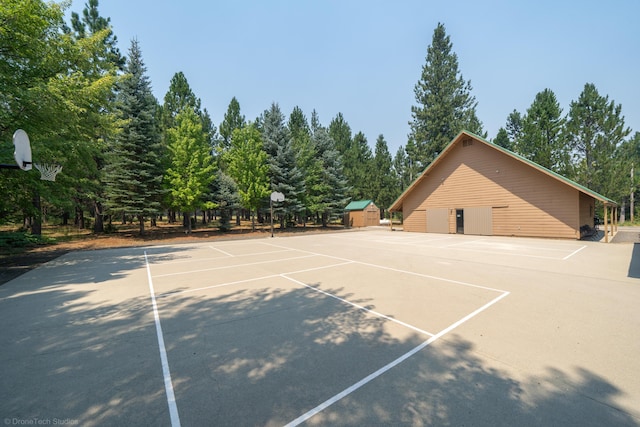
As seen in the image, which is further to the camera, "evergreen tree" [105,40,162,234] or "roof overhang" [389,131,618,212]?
"evergreen tree" [105,40,162,234]

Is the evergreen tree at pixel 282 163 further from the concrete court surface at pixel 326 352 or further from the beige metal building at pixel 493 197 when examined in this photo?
the concrete court surface at pixel 326 352

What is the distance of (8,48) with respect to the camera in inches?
377

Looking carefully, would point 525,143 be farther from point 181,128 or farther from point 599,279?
point 181,128

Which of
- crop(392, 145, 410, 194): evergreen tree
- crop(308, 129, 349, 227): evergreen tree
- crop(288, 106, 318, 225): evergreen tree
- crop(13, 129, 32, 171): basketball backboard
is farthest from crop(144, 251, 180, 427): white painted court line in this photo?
crop(392, 145, 410, 194): evergreen tree

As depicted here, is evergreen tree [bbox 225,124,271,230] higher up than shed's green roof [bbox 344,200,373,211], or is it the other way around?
evergreen tree [bbox 225,124,271,230]

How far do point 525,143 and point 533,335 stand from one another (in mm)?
35353

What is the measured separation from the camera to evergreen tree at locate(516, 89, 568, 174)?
29266 mm

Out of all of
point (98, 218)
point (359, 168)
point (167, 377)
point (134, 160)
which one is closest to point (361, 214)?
point (359, 168)

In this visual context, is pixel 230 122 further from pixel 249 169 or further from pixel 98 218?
pixel 98 218

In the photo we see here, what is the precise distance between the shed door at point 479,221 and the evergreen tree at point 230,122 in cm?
3435

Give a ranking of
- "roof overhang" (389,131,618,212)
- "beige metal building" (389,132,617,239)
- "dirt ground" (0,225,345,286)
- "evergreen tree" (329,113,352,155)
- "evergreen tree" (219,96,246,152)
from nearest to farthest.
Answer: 1. "dirt ground" (0,225,345,286)
2. "roof overhang" (389,131,618,212)
3. "beige metal building" (389,132,617,239)
4. "evergreen tree" (219,96,246,152)
5. "evergreen tree" (329,113,352,155)

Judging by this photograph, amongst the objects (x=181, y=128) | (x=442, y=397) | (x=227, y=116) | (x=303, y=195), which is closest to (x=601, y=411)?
(x=442, y=397)

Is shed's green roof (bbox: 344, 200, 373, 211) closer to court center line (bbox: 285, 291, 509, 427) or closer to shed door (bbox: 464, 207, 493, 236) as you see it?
shed door (bbox: 464, 207, 493, 236)

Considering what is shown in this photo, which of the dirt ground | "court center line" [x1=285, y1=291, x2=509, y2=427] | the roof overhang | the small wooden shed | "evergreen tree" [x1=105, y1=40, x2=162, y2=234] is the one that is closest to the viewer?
"court center line" [x1=285, y1=291, x2=509, y2=427]
